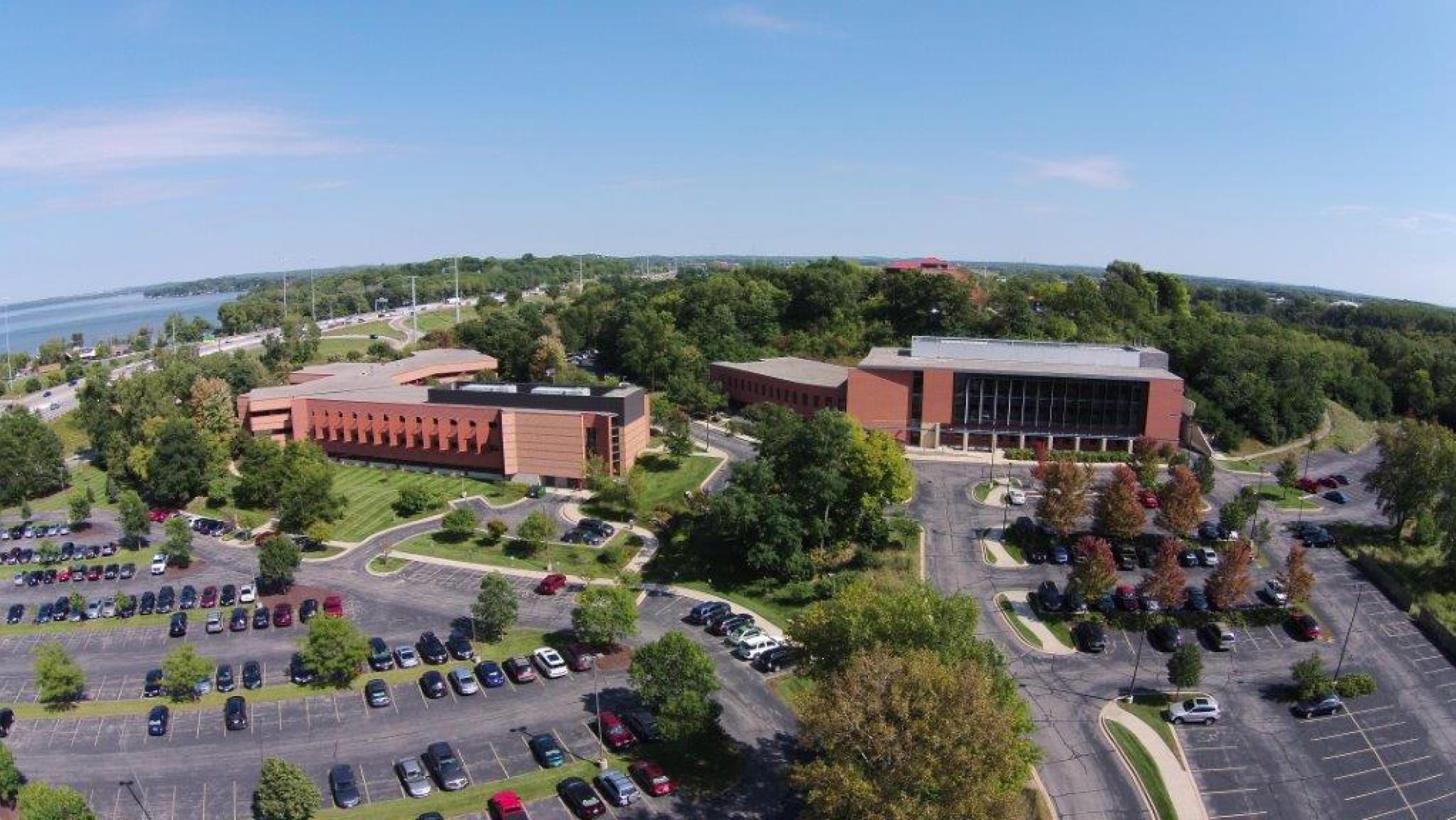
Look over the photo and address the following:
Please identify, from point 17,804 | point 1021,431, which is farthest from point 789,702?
point 1021,431

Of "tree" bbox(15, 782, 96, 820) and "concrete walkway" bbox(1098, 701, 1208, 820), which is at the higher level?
"tree" bbox(15, 782, 96, 820)

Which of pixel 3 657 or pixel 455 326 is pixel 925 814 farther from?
pixel 455 326

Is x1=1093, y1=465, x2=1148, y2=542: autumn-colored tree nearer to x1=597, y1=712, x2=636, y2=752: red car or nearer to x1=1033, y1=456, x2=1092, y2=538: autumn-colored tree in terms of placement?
x1=1033, y1=456, x2=1092, y2=538: autumn-colored tree

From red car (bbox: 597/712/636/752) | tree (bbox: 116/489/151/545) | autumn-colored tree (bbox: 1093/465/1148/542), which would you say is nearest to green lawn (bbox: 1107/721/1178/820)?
autumn-colored tree (bbox: 1093/465/1148/542)

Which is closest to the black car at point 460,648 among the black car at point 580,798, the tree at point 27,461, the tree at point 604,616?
the tree at point 604,616

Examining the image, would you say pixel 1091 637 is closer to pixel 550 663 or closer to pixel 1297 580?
pixel 1297 580

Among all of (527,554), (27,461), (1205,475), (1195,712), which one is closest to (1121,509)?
(1205,475)

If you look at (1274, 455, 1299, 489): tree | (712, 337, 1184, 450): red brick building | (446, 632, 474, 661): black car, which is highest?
(712, 337, 1184, 450): red brick building
